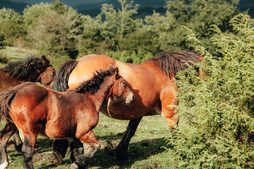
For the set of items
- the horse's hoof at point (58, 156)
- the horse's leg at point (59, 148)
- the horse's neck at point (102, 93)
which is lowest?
the horse's hoof at point (58, 156)

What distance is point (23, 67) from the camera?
21.8 ft

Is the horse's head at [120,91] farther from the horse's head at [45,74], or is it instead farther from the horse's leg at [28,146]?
the horse's head at [45,74]

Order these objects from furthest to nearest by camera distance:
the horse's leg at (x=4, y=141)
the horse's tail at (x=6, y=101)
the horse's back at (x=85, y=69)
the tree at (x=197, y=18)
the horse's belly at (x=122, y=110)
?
the tree at (x=197, y=18), the horse's belly at (x=122, y=110), the horse's back at (x=85, y=69), the horse's leg at (x=4, y=141), the horse's tail at (x=6, y=101)

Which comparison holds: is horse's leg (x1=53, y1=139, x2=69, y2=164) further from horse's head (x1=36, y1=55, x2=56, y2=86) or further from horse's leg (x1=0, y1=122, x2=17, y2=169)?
horse's head (x1=36, y1=55, x2=56, y2=86)

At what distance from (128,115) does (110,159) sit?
153cm

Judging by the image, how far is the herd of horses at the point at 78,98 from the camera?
402cm

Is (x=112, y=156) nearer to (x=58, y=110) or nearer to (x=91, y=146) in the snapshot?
(x=91, y=146)

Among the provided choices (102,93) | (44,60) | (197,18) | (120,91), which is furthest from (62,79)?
(197,18)

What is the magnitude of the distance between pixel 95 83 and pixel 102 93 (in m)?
0.28

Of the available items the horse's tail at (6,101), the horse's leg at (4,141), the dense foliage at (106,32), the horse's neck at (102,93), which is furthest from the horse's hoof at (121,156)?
the dense foliage at (106,32)

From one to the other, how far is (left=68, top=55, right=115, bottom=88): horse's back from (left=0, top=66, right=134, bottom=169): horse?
0.37m

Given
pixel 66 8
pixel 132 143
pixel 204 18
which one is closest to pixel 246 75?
pixel 132 143

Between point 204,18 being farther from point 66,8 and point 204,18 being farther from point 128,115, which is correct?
point 128,115

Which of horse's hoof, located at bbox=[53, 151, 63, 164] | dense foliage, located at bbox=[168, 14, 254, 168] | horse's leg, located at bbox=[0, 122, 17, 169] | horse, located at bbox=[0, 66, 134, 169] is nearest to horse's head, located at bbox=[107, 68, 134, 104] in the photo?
horse, located at bbox=[0, 66, 134, 169]
